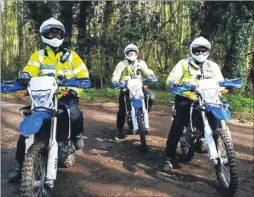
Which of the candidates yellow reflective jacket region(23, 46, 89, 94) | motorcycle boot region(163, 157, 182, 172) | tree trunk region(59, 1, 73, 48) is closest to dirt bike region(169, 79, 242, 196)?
motorcycle boot region(163, 157, 182, 172)

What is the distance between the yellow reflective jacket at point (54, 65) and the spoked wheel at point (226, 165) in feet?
6.17

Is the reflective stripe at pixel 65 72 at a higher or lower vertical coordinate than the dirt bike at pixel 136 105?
higher

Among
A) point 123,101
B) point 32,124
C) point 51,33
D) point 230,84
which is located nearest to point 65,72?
point 51,33

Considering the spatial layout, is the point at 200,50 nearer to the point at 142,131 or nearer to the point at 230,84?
the point at 230,84

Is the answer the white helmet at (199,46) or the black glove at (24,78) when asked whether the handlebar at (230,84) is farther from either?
the black glove at (24,78)

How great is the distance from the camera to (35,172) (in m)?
4.13

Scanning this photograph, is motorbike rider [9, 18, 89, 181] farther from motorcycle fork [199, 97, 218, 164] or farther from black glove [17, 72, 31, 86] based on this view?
motorcycle fork [199, 97, 218, 164]

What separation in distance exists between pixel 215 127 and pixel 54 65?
2.22 metres

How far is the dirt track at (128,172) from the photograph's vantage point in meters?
4.87

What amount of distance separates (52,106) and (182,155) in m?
2.58

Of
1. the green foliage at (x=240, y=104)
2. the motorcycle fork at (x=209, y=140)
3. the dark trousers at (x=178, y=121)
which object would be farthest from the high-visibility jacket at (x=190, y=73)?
the green foliage at (x=240, y=104)

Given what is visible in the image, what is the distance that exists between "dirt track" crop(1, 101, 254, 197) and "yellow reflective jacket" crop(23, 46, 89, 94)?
1.25 metres

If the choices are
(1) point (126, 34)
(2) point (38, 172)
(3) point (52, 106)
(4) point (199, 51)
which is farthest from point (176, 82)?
(1) point (126, 34)

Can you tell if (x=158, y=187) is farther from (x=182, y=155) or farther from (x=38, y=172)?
(x=38, y=172)
